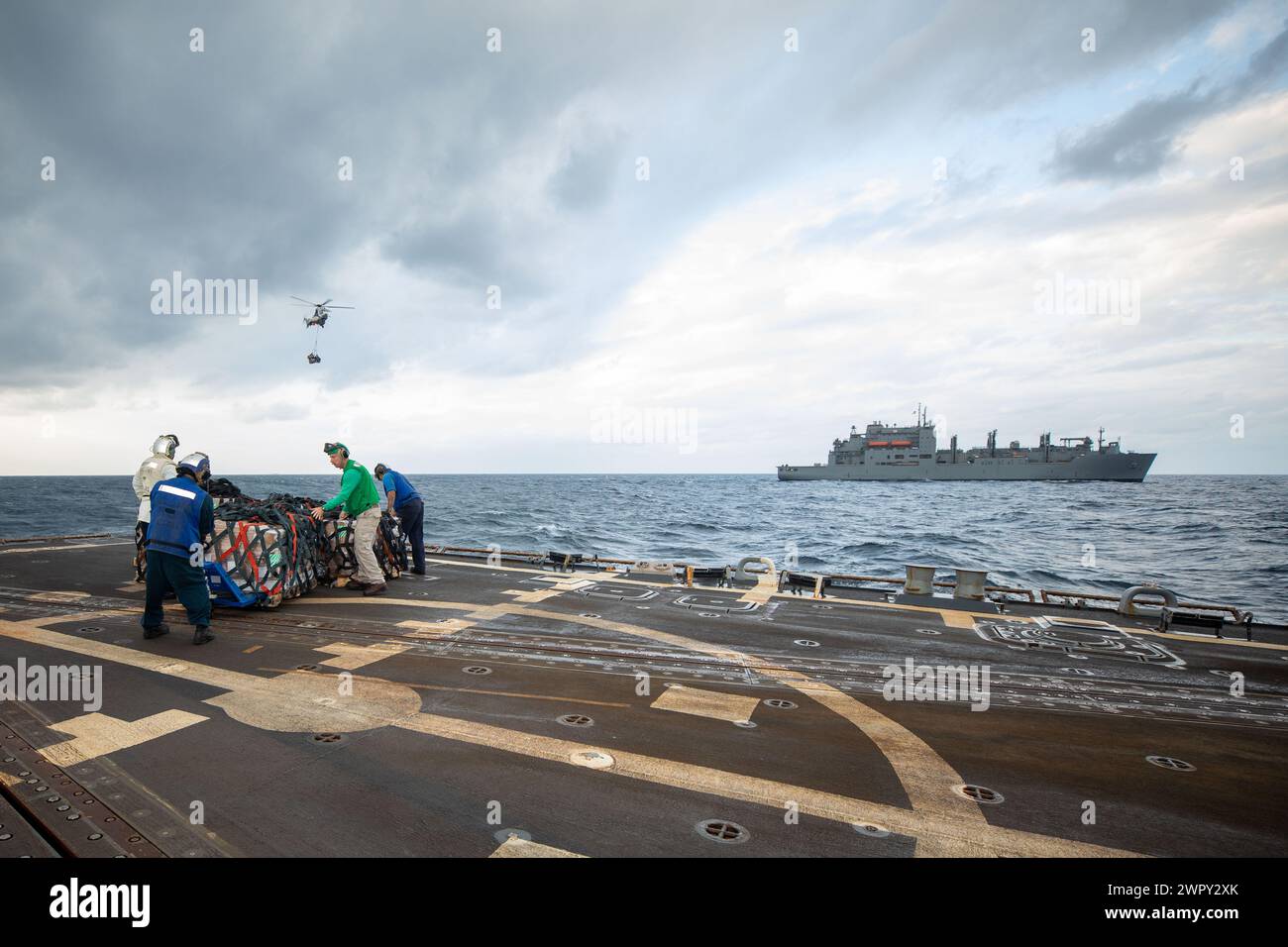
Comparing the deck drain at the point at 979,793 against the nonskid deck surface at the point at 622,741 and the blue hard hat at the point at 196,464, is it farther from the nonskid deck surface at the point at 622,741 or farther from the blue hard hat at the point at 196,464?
the blue hard hat at the point at 196,464

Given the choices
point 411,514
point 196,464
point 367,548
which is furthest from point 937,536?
point 196,464

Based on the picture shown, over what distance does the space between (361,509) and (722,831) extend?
7.92m

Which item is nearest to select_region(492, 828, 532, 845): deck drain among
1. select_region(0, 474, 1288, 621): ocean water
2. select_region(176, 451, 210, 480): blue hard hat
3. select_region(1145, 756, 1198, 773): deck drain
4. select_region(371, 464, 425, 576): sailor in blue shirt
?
select_region(1145, 756, 1198, 773): deck drain

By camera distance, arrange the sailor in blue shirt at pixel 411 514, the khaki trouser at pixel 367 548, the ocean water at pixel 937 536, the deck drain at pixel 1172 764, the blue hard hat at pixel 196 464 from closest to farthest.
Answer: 1. the deck drain at pixel 1172 764
2. the blue hard hat at pixel 196 464
3. the khaki trouser at pixel 367 548
4. the sailor in blue shirt at pixel 411 514
5. the ocean water at pixel 937 536

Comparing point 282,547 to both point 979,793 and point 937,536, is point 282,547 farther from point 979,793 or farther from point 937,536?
point 937,536

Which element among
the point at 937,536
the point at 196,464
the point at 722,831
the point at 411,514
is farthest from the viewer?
the point at 937,536

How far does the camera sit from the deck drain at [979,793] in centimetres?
352

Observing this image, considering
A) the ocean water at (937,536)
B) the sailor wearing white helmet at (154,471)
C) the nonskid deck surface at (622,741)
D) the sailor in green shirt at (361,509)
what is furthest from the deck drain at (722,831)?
the ocean water at (937,536)

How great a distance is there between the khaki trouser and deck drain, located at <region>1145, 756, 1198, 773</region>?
378 inches

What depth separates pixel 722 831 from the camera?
3.07 meters

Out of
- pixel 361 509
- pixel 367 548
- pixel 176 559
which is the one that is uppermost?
pixel 361 509

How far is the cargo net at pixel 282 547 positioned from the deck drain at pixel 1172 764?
9.83 meters

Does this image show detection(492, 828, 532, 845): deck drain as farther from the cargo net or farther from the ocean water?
the ocean water

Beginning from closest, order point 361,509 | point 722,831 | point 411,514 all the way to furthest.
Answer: point 722,831, point 361,509, point 411,514
